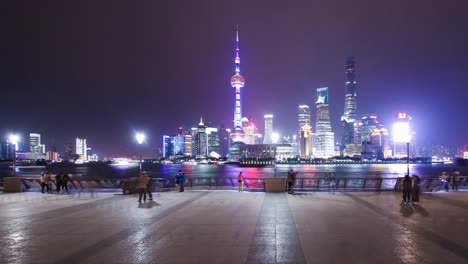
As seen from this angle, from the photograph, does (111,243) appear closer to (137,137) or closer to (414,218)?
(414,218)

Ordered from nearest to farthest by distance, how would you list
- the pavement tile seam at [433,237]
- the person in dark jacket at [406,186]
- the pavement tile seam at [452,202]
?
the pavement tile seam at [433,237]
the pavement tile seam at [452,202]
the person in dark jacket at [406,186]

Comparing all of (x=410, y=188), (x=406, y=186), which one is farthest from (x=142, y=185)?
(x=410, y=188)

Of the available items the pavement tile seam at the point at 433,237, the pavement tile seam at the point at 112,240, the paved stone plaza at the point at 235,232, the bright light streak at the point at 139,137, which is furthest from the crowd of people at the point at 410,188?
the bright light streak at the point at 139,137

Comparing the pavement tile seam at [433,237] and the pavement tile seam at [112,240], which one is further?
the pavement tile seam at [433,237]

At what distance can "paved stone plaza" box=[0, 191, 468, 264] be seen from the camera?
10.4 meters

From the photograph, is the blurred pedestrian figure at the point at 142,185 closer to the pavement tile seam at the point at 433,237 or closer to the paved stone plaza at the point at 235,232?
the paved stone plaza at the point at 235,232

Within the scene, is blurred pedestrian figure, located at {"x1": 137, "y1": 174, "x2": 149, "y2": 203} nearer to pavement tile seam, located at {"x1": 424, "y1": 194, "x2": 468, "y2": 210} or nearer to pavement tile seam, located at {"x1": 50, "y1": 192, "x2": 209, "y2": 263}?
pavement tile seam, located at {"x1": 50, "y1": 192, "x2": 209, "y2": 263}

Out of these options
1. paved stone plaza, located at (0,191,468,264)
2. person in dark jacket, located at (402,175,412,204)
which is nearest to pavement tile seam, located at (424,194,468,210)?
paved stone plaza, located at (0,191,468,264)

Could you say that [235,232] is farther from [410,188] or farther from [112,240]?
[410,188]

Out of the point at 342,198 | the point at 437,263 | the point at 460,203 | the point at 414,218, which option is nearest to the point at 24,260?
the point at 437,263

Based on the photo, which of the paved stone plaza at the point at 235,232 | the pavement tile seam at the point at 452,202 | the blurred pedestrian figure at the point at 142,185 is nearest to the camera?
the paved stone plaza at the point at 235,232

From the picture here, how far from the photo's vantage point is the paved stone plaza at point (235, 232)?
1039 centimetres

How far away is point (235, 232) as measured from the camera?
1355cm

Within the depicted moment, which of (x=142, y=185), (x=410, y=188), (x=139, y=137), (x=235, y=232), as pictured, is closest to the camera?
(x=235, y=232)
